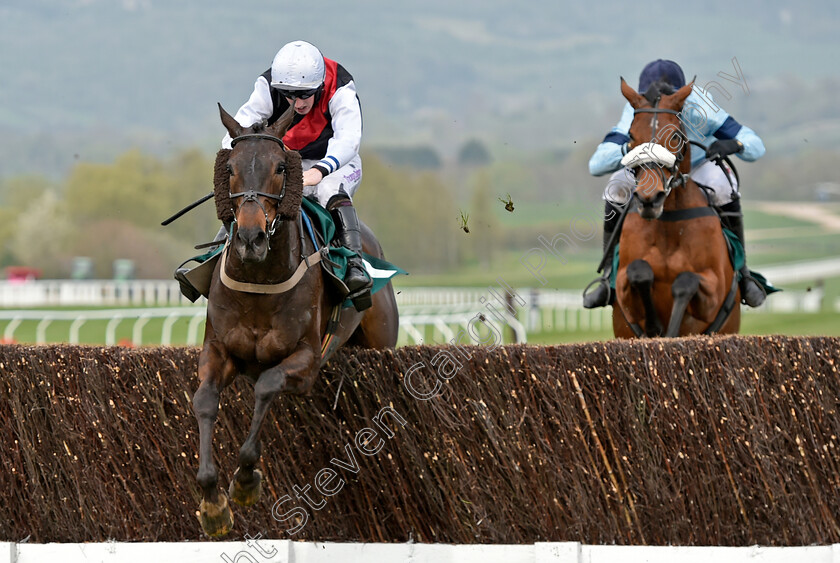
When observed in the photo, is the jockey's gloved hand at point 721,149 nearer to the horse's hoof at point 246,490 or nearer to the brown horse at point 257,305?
the brown horse at point 257,305

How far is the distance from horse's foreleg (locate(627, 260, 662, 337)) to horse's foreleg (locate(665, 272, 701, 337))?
127 mm

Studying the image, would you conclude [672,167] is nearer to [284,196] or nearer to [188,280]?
[284,196]

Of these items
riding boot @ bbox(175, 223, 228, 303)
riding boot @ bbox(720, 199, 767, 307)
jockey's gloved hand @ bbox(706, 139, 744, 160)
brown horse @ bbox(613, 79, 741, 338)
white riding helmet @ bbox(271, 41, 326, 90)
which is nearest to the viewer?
riding boot @ bbox(175, 223, 228, 303)

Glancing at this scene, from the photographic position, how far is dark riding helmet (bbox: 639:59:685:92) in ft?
21.9

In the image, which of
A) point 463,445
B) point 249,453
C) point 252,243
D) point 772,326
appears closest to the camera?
point 252,243

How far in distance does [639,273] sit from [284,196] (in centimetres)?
266

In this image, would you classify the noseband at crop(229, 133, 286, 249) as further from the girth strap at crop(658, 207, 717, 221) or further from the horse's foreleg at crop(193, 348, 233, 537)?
the girth strap at crop(658, 207, 717, 221)

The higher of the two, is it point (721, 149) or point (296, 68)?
point (296, 68)

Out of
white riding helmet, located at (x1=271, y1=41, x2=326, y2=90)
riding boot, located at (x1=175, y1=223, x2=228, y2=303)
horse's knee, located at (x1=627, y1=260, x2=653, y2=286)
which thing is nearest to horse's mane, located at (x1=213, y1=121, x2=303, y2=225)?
riding boot, located at (x1=175, y1=223, x2=228, y2=303)

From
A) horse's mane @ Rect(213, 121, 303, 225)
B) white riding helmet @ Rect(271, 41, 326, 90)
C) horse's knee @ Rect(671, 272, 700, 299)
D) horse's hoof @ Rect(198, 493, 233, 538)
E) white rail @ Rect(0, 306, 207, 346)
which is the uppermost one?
white riding helmet @ Rect(271, 41, 326, 90)

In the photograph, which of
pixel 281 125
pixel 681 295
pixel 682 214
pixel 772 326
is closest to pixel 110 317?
pixel 682 214

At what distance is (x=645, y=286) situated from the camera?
6379mm

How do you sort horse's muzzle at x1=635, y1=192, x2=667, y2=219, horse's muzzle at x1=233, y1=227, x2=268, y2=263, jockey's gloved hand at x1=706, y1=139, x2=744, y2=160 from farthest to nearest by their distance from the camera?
jockey's gloved hand at x1=706, y1=139, x2=744, y2=160 < horse's muzzle at x1=635, y1=192, x2=667, y2=219 < horse's muzzle at x1=233, y1=227, x2=268, y2=263

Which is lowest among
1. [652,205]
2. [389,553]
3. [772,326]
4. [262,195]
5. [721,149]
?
[772,326]
